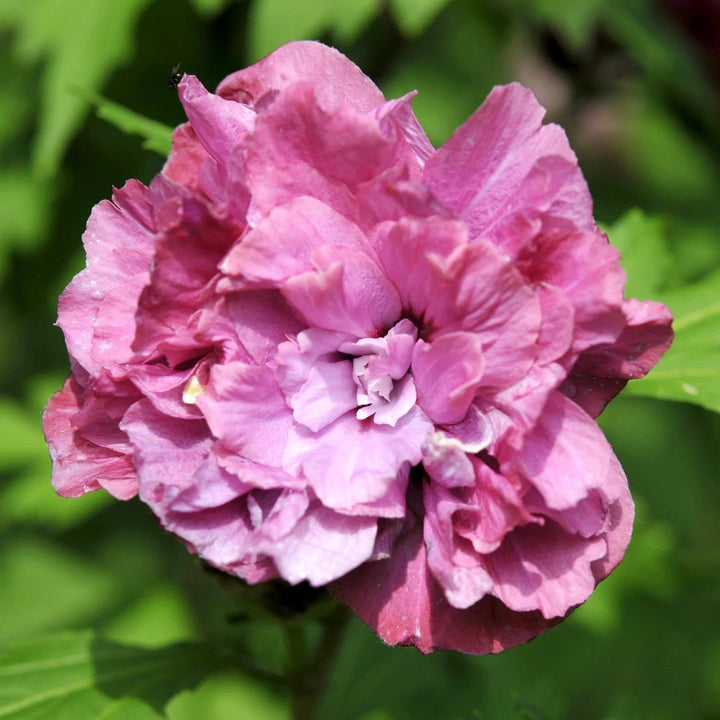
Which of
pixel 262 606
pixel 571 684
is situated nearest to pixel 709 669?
pixel 571 684

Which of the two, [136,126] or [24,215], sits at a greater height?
[136,126]

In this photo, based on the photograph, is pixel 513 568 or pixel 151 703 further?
pixel 151 703

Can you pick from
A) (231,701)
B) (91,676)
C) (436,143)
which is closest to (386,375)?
(91,676)

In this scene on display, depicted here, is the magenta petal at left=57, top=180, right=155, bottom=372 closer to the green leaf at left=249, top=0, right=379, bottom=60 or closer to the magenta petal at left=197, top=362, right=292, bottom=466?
the magenta petal at left=197, top=362, right=292, bottom=466

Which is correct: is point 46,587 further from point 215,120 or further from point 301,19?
point 215,120

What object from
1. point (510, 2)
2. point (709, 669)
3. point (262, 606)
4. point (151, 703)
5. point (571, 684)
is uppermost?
point (510, 2)

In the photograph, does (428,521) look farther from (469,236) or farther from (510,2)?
(510,2)

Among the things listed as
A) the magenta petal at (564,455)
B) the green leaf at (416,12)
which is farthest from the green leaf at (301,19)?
the magenta petal at (564,455)
